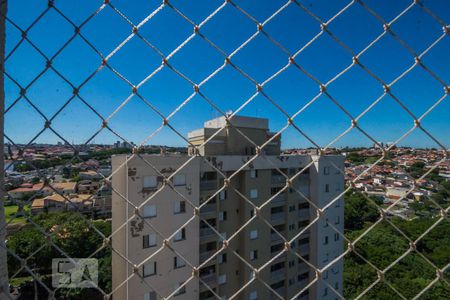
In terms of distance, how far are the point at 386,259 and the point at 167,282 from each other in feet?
25.2

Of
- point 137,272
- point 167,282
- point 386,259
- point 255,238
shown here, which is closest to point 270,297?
point 255,238

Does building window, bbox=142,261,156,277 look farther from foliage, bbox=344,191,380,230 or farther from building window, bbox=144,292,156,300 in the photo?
foliage, bbox=344,191,380,230

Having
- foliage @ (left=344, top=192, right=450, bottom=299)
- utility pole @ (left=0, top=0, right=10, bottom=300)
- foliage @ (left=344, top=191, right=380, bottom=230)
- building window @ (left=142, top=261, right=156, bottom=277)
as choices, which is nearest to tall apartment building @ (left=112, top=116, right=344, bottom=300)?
building window @ (left=142, top=261, right=156, bottom=277)

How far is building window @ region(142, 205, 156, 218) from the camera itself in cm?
438

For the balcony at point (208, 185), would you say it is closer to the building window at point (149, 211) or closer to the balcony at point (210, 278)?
the building window at point (149, 211)

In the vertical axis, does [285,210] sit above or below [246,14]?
below

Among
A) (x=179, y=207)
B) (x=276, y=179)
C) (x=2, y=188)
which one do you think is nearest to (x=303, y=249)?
(x=276, y=179)

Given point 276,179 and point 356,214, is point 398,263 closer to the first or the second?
point 356,214

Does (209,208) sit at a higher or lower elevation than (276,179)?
lower

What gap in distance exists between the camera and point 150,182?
4305mm

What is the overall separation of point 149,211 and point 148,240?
18.3 inches

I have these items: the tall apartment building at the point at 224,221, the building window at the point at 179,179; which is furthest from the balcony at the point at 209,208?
the building window at the point at 179,179

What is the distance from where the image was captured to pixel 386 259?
349 inches

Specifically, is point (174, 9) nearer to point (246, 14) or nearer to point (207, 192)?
point (246, 14)
